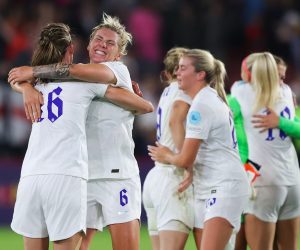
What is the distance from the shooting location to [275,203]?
7.59m

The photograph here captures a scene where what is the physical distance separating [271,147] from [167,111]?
3.40 ft

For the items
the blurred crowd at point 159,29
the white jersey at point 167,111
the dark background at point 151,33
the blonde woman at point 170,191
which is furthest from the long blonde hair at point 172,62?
the blurred crowd at point 159,29

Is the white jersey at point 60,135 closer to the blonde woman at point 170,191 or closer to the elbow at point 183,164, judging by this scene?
the elbow at point 183,164

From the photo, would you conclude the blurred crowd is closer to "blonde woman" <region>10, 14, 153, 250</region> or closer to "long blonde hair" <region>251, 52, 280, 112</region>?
"long blonde hair" <region>251, 52, 280, 112</region>

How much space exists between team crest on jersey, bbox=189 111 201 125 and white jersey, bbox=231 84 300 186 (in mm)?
1045

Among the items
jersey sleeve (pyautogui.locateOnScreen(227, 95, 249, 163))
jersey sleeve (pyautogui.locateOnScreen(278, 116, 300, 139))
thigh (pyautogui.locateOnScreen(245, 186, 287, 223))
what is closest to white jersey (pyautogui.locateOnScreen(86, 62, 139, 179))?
jersey sleeve (pyautogui.locateOnScreen(227, 95, 249, 163))

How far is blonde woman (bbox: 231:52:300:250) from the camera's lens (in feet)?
24.9

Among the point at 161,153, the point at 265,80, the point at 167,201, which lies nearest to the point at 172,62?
the point at 265,80

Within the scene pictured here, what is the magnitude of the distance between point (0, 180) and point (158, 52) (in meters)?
4.20

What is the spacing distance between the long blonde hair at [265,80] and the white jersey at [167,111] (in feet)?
2.48

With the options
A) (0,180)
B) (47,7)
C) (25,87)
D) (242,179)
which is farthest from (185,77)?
(47,7)

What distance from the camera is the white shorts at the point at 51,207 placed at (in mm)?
5918

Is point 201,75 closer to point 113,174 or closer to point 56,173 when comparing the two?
point 113,174

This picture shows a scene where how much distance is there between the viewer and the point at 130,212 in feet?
21.4
